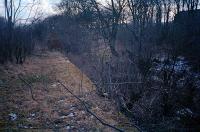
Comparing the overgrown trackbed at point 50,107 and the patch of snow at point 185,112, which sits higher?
the overgrown trackbed at point 50,107

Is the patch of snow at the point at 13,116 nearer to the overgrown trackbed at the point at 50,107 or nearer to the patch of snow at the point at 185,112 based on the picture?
the overgrown trackbed at the point at 50,107

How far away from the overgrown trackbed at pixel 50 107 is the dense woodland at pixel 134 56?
59 cm

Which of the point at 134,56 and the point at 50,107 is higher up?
the point at 134,56

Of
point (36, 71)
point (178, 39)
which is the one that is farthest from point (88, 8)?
point (36, 71)

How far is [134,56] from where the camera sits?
47.9 feet

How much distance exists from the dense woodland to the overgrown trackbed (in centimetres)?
59

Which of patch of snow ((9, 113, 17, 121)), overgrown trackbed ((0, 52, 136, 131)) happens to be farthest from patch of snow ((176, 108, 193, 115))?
patch of snow ((9, 113, 17, 121))

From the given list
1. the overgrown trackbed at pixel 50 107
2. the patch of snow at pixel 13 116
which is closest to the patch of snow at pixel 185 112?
the overgrown trackbed at pixel 50 107

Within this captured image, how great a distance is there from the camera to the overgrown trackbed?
7.81 metres

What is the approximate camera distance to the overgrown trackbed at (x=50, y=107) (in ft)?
25.6

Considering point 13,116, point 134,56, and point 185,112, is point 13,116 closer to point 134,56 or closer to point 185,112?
point 185,112

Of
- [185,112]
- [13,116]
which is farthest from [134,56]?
[13,116]

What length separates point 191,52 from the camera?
2008 cm

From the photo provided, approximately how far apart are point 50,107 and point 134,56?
20.5ft
